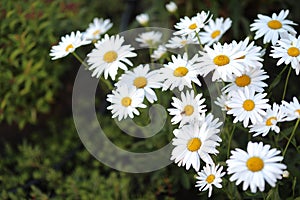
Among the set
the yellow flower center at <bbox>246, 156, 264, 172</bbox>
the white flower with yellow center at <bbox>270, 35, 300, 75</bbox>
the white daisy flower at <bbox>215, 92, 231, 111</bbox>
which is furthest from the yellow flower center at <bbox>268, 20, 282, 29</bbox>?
the yellow flower center at <bbox>246, 156, 264, 172</bbox>

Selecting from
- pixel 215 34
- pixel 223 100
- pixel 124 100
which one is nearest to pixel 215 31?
pixel 215 34

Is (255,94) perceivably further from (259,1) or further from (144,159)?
(259,1)

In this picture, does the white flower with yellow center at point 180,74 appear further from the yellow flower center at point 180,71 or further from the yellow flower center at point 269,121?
the yellow flower center at point 269,121

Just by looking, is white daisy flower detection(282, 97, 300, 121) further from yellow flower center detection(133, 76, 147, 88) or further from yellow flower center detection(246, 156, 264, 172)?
yellow flower center detection(133, 76, 147, 88)

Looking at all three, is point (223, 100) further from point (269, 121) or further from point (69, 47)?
point (69, 47)

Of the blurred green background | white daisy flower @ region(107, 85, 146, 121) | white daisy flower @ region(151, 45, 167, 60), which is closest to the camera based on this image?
white daisy flower @ region(107, 85, 146, 121)

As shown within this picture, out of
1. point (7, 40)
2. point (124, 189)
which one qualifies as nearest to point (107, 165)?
point (124, 189)

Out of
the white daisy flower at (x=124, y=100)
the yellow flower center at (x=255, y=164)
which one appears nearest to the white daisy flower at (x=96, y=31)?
the white daisy flower at (x=124, y=100)
